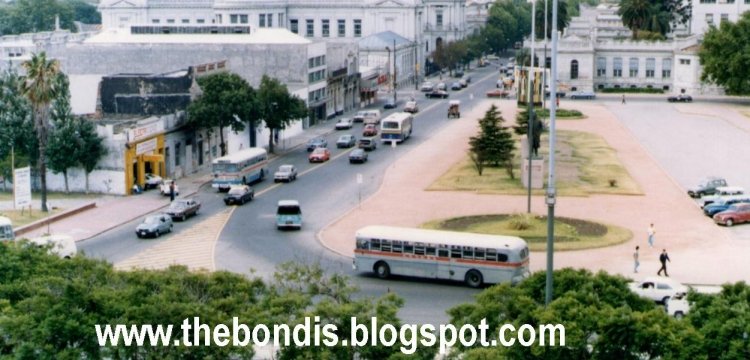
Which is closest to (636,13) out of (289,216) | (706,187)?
(706,187)

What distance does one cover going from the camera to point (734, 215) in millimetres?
71500

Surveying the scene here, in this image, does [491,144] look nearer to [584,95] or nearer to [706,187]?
[706,187]

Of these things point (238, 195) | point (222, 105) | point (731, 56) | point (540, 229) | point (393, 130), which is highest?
point (731, 56)

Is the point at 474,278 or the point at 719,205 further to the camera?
the point at 719,205

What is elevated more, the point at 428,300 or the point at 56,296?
the point at 56,296

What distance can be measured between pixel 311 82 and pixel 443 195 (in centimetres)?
4624

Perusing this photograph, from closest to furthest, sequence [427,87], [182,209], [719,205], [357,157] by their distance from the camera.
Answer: [182,209]
[719,205]
[357,157]
[427,87]

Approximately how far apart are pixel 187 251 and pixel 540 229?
19.7 m

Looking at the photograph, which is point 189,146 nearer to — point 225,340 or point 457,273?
point 457,273

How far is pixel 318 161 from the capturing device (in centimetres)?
10000

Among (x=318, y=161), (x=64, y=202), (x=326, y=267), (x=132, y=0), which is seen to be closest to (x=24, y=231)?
(x=64, y=202)

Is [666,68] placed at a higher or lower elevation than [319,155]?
higher

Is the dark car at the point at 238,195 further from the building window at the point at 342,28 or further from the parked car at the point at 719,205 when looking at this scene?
the building window at the point at 342,28

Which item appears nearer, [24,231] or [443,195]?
[24,231]
